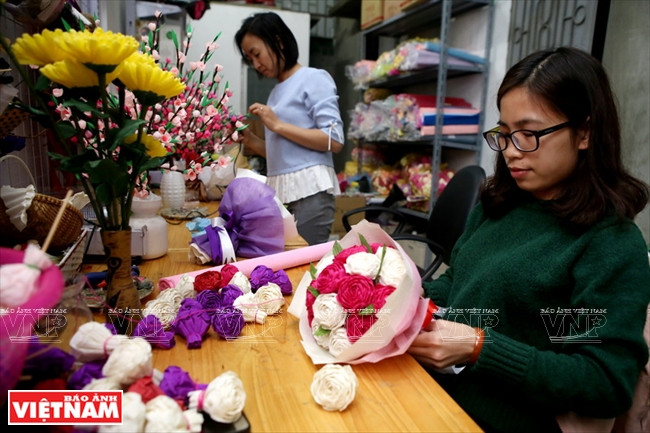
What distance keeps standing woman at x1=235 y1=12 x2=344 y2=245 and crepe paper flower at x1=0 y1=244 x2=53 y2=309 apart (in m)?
1.49

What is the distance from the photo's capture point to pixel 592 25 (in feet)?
6.34

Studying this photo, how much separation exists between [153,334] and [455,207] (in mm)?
1445

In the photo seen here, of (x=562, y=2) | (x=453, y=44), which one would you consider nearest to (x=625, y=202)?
(x=562, y=2)

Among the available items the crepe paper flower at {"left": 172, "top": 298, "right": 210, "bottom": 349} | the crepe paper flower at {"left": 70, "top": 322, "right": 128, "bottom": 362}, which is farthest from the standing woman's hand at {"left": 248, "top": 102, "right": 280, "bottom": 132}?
the crepe paper flower at {"left": 70, "top": 322, "right": 128, "bottom": 362}

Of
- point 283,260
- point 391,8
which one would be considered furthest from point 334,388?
point 391,8

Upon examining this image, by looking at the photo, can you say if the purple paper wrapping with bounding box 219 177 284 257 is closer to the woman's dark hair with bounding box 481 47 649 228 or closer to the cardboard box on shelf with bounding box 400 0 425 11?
the woman's dark hair with bounding box 481 47 649 228

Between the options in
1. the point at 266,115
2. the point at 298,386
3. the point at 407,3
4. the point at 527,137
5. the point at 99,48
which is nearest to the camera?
the point at 99,48

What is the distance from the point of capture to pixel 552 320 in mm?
878

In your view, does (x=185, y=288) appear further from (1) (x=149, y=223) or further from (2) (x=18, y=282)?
(2) (x=18, y=282)

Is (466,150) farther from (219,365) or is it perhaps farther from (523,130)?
(219,365)

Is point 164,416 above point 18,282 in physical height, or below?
below

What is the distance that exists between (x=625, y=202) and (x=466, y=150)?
214 cm

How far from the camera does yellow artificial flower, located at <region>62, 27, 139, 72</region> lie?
568 mm

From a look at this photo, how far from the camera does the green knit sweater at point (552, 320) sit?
0.76m
